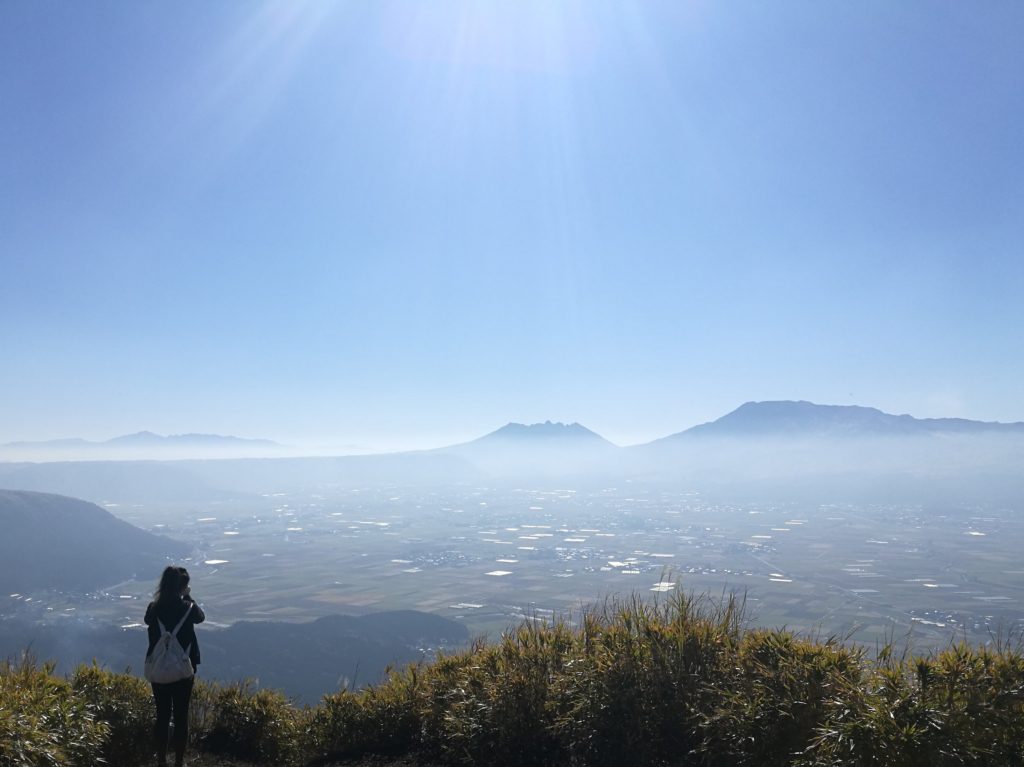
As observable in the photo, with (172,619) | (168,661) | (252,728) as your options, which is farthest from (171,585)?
(252,728)

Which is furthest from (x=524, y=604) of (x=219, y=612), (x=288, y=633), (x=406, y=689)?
(x=406, y=689)

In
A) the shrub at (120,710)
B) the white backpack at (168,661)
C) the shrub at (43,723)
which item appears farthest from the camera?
the shrub at (120,710)

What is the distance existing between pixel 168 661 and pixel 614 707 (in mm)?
4245

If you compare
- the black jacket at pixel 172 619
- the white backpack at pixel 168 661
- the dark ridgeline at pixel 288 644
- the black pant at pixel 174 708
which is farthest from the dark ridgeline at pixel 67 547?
the white backpack at pixel 168 661

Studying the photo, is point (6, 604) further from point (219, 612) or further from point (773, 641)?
point (773, 641)

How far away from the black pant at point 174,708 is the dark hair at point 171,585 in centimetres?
82

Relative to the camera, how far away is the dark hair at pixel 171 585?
5.82 metres

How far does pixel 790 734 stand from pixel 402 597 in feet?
292

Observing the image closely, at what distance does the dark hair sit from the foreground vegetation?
1187 millimetres

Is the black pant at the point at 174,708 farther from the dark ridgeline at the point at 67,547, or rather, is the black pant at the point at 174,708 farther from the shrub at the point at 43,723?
the dark ridgeline at the point at 67,547

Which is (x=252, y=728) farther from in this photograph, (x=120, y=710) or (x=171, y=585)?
(x=171, y=585)

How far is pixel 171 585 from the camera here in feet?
19.2

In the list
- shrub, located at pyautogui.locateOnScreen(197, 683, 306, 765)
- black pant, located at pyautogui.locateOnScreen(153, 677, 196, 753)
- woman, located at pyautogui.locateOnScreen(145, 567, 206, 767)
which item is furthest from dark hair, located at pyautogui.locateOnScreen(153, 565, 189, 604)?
shrub, located at pyautogui.locateOnScreen(197, 683, 306, 765)

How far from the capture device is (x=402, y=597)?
86312 mm
